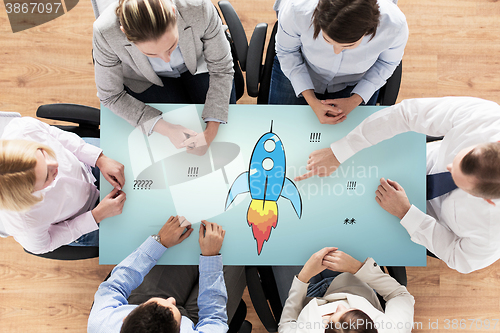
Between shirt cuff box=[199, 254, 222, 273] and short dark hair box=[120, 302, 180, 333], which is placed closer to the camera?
short dark hair box=[120, 302, 180, 333]

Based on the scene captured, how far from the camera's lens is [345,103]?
124cm

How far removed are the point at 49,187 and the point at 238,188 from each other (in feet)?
2.26

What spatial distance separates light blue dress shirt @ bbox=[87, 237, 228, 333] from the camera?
1135 millimetres

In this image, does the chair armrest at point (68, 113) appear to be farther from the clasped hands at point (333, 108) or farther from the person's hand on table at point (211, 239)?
the clasped hands at point (333, 108)

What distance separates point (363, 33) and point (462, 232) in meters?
0.79

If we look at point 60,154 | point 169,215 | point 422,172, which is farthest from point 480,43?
point 60,154

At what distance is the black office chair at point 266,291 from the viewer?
125cm

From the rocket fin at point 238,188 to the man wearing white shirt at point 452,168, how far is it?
0.22 meters

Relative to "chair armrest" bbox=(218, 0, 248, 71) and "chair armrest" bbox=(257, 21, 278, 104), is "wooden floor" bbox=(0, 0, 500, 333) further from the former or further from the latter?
"chair armrest" bbox=(218, 0, 248, 71)

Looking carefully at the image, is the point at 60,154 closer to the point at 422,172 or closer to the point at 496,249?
the point at 422,172

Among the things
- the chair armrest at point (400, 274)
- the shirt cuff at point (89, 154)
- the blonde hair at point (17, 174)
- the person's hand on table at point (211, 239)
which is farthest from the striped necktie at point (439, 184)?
the blonde hair at point (17, 174)

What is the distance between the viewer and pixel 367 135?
3.79 ft

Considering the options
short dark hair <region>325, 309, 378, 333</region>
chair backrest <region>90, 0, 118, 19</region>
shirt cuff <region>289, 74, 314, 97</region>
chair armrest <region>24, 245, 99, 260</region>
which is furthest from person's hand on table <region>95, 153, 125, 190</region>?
short dark hair <region>325, 309, 378, 333</region>

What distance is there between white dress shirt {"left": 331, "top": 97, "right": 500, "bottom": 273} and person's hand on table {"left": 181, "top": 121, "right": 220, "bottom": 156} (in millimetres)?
482
